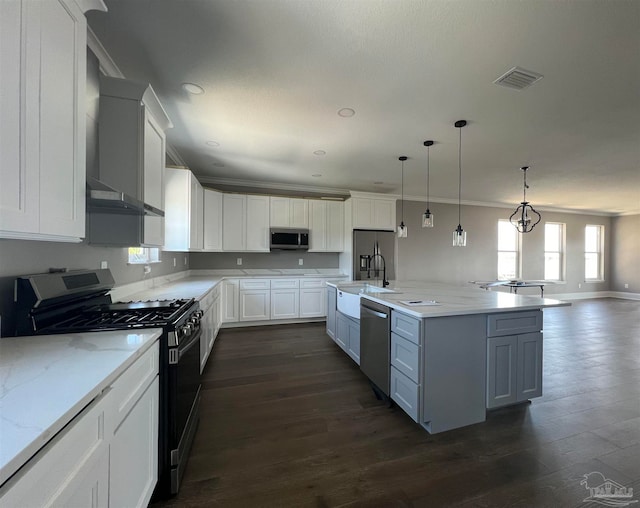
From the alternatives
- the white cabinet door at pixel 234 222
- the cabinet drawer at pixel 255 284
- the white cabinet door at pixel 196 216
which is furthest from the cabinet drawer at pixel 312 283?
the white cabinet door at pixel 196 216

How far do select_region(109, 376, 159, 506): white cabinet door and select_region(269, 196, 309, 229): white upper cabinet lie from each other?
12.1ft

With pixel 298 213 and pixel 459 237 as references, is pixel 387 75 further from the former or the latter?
pixel 298 213

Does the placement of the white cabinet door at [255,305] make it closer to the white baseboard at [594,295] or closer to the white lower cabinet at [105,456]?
the white lower cabinet at [105,456]

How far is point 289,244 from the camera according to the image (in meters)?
4.84

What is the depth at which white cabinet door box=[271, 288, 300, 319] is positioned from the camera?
457 centimetres

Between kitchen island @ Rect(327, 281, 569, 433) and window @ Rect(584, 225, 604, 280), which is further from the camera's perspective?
window @ Rect(584, 225, 604, 280)

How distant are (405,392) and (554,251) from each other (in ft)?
28.4

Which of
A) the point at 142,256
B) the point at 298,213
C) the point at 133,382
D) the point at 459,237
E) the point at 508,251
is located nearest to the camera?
the point at 133,382

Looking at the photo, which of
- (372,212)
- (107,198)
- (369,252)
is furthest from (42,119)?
(372,212)

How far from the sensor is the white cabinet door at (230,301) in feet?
14.3

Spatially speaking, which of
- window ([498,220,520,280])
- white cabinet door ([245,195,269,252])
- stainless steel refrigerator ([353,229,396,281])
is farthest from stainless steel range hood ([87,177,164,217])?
window ([498,220,520,280])

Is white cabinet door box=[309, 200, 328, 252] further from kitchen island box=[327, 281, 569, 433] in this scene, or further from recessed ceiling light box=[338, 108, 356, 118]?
kitchen island box=[327, 281, 569, 433]

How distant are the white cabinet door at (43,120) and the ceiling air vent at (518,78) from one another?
105 inches

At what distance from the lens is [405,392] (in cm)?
201
